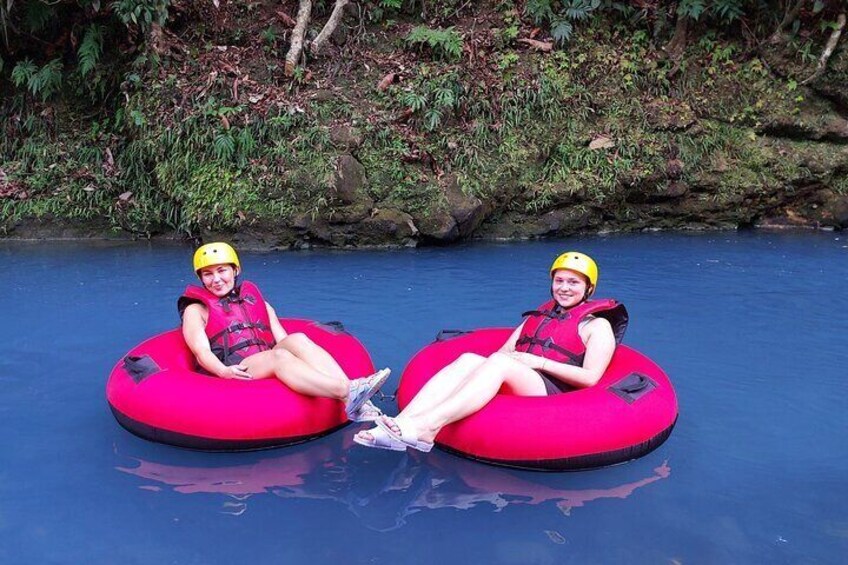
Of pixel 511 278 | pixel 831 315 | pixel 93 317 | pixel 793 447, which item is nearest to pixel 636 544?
pixel 793 447

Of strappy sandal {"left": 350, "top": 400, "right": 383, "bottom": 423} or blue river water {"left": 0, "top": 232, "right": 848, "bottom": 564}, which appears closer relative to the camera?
blue river water {"left": 0, "top": 232, "right": 848, "bottom": 564}

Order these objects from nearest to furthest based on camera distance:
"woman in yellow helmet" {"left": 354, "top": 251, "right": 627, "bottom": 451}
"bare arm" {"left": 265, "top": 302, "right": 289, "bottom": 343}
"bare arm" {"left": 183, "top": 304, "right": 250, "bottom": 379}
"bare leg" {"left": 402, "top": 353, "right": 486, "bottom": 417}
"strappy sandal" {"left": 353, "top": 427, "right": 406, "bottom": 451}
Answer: "strappy sandal" {"left": 353, "top": 427, "right": 406, "bottom": 451}, "woman in yellow helmet" {"left": 354, "top": 251, "right": 627, "bottom": 451}, "bare leg" {"left": 402, "top": 353, "right": 486, "bottom": 417}, "bare arm" {"left": 183, "top": 304, "right": 250, "bottom": 379}, "bare arm" {"left": 265, "top": 302, "right": 289, "bottom": 343}

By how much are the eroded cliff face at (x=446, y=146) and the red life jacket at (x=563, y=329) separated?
A: 468 centimetres

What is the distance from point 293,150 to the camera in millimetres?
8758

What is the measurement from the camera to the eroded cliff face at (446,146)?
872cm

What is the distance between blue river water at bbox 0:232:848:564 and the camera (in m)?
2.98

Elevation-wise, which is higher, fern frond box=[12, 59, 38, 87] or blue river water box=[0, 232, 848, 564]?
fern frond box=[12, 59, 38, 87]

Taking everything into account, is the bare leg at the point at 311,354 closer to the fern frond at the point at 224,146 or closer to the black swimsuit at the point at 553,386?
the black swimsuit at the point at 553,386

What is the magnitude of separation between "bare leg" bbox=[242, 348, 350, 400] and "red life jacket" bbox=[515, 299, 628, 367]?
108 cm

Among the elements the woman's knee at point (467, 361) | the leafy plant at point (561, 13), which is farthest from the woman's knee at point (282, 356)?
the leafy plant at point (561, 13)

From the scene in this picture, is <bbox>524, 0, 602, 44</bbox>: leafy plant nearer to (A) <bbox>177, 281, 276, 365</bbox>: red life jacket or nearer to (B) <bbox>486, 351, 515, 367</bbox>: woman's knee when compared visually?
(A) <bbox>177, 281, 276, 365</bbox>: red life jacket

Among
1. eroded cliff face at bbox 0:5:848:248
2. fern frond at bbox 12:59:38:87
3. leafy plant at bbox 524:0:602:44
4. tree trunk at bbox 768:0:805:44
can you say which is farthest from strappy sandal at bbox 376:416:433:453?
tree trunk at bbox 768:0:805:44

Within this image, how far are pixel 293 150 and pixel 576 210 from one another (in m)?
3.69

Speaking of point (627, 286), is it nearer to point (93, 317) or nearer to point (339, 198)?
point (339, 198)
